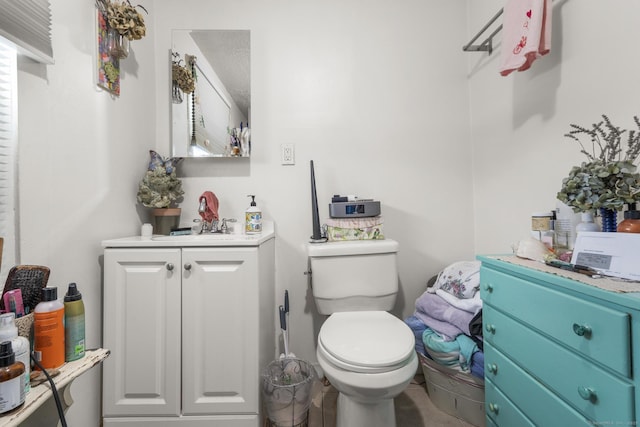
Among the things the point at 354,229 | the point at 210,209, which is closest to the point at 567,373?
the point at 354,229

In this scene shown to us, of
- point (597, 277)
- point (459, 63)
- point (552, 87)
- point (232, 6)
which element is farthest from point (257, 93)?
point (597, 277)

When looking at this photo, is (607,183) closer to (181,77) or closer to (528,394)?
(528,394)

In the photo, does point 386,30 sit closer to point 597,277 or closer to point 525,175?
point 525,175

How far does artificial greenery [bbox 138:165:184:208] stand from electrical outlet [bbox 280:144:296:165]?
0.61 metres

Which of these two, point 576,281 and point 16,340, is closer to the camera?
point 16,340

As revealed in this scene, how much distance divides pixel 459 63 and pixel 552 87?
65 centimetres

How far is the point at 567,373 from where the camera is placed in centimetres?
69

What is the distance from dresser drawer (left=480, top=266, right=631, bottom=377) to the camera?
1.91ft

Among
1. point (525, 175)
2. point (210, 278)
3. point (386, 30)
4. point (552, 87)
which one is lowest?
point (210, 278)

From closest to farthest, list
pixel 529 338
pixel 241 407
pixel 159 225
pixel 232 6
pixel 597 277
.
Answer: pixel 597 277 < pixel 529 338 < pixel 241 407 < pixel 159 225 < pixel 232 6

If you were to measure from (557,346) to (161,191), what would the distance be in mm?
1652

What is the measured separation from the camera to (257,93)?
5.19 ft

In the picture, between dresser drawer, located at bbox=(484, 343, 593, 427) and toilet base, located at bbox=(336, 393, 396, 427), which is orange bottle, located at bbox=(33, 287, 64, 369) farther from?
dresser drawer, located at bbox=(484, 343, 593, 427)

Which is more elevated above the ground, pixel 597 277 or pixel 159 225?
pixel 159 225
